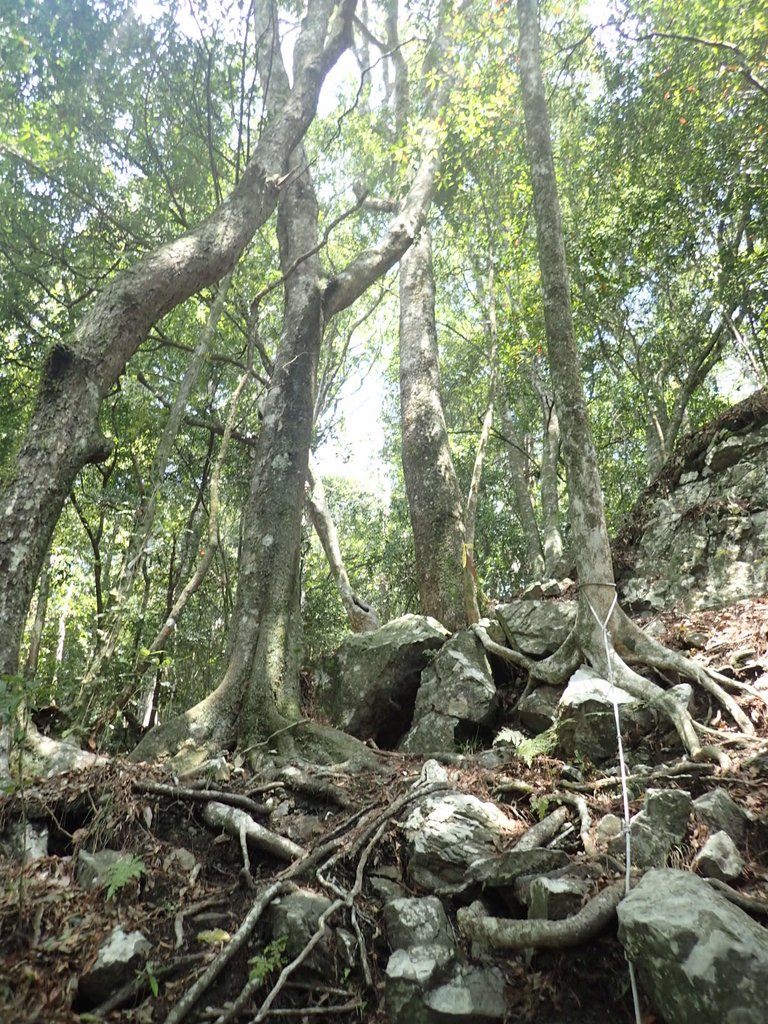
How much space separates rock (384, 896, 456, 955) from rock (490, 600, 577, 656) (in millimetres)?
3241

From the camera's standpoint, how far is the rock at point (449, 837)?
322 centimetres

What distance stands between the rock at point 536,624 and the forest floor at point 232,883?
146cm

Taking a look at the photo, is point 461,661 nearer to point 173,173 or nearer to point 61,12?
point 173,173

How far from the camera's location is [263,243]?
40.6 ft

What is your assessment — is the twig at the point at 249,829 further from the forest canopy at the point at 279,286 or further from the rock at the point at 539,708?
the rock at the point at 539,708

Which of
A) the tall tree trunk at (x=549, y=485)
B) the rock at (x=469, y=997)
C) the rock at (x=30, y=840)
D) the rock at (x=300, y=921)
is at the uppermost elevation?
the tall tree trunk at (x=549, y=485)

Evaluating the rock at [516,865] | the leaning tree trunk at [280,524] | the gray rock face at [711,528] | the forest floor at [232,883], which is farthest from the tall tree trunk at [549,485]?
the rock at [516,865]

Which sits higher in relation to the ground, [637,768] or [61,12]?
[61,12]

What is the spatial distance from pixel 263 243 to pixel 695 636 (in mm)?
10731

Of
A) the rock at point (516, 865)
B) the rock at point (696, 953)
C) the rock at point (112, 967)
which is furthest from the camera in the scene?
the rock at point (516, 865)

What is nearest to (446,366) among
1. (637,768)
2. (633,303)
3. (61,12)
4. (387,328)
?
(387,328)

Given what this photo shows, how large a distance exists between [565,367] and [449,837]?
162 inches

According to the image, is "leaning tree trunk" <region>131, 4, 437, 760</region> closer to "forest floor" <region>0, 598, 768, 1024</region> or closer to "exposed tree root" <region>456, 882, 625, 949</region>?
"forest floor" <region>0, 598, 768, 1024</region>

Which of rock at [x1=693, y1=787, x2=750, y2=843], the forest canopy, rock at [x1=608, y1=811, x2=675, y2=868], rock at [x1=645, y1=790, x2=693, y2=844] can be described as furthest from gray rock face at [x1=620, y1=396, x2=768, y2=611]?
rock at [x1=608, y1=811, x2=675, y2=868]
